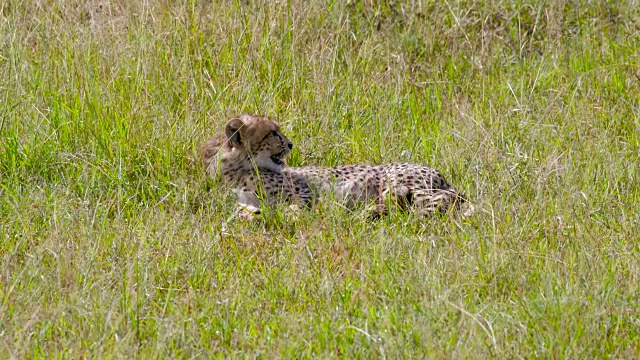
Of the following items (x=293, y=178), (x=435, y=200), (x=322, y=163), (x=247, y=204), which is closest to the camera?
(x=435, y=200)

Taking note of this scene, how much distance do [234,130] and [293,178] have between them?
376mm

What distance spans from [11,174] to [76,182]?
325mm

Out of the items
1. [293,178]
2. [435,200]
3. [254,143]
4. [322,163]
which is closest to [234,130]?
[254,143]

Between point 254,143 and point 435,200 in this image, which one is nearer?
point 435,200

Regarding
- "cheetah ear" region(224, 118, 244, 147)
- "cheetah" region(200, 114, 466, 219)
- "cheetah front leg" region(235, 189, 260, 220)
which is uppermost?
"cheetah ear" region(224, 118, 244, 147)

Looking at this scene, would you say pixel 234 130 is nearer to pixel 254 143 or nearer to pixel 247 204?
pixel 254 143

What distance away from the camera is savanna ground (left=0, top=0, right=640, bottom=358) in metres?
3.87

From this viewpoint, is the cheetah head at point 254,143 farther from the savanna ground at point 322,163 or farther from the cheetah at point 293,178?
the savanna ground at point 322,163

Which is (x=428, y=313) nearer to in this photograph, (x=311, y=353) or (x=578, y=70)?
(x=311, y=353)

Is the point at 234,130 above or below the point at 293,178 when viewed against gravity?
above

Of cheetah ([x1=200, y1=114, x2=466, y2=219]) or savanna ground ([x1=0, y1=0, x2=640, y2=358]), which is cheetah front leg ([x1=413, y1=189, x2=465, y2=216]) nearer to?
cheetah ([x1=200, y1=114, x2=466, y2=219])

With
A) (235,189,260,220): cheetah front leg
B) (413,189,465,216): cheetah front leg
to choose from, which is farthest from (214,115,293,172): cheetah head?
(413,189,465,216): cheetah front leg

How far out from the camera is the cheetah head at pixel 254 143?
567 cm

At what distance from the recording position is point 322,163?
6.08 m
